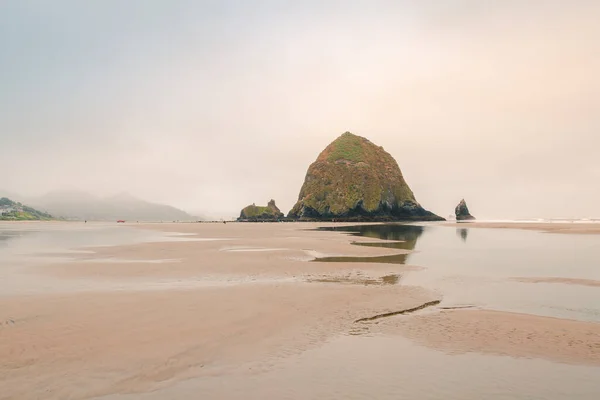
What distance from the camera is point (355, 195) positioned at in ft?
575

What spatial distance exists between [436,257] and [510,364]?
24439 millimetres

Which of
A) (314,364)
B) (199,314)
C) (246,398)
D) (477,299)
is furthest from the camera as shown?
(477,299)

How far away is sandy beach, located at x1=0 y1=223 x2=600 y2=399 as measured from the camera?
8680 mm

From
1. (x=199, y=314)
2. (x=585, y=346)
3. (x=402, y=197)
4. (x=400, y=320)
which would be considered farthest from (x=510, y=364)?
(x=402, y=197)

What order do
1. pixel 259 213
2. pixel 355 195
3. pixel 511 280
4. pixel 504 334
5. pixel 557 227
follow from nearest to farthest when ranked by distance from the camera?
pixel 504 334 → pixel 511 280 → pixel 557 227 → pixel 355 195 → pixel 259 213

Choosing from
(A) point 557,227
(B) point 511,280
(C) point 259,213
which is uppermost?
(C) point 259,213

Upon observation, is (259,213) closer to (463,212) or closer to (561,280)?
(463,212)

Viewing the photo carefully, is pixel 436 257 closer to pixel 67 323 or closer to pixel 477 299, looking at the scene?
pixel 477 299

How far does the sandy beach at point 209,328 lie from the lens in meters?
8.68

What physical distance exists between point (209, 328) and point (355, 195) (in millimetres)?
166152

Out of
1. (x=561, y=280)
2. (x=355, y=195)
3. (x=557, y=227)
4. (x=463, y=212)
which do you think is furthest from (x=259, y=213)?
(x=561, y=280)

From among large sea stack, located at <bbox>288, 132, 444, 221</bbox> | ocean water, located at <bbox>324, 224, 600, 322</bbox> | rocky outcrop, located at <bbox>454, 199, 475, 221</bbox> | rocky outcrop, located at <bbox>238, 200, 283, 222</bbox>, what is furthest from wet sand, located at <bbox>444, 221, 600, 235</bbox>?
rocky outcrop, located at <bbox>238, 200, 283, 222</bbox>

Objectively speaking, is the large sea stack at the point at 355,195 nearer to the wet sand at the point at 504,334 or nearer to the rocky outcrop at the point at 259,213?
the rocky outcrop at the point at 259,213

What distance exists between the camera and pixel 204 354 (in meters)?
9.80
